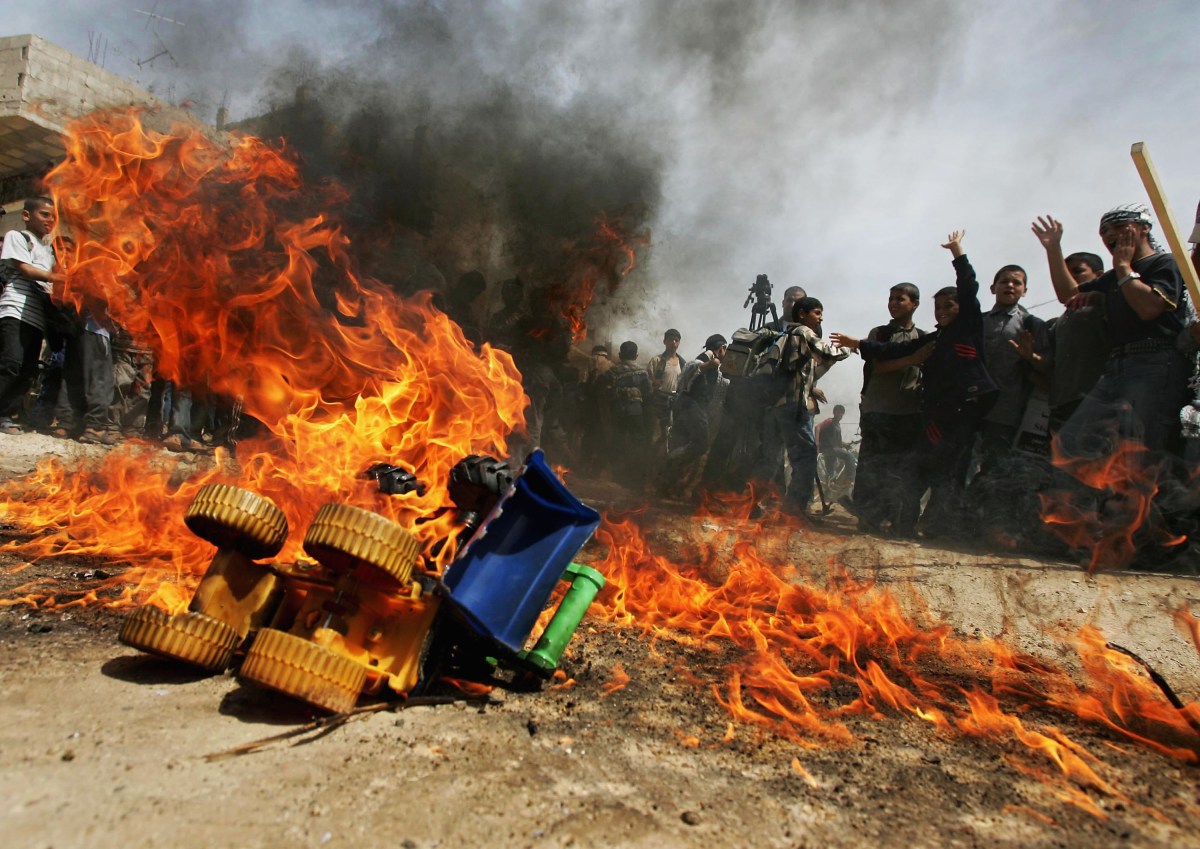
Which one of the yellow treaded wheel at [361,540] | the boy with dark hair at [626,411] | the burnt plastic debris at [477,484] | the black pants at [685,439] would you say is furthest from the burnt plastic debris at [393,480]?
the boy with dark hair at [626,411]

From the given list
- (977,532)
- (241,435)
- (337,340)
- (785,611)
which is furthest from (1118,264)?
(241,435)

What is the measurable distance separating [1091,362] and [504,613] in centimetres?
574

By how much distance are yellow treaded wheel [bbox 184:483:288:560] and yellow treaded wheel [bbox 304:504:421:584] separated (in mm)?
387

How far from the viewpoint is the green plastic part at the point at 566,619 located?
3191 millimetres

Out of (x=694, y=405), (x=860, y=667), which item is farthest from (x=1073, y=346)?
(x=694, y=405)

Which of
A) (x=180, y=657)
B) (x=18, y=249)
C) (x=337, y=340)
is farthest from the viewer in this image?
(x=18, y=249)

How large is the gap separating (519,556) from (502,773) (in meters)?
0.84

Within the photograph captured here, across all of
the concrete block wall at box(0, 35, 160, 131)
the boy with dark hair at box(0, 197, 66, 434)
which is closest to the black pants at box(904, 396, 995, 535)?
the boy with dark hair at box(0, 197, 66, 434)

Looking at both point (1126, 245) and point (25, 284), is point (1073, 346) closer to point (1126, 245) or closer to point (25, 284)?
point (1126, 245)

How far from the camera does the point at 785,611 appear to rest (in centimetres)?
485

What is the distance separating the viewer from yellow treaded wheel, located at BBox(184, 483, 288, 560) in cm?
295

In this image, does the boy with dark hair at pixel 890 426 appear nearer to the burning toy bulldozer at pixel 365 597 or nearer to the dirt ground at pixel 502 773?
the dirt ground at pixel 502 773

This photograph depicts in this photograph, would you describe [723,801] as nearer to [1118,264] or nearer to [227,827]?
[227,827]

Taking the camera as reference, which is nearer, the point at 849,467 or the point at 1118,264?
the point at 1118,264
